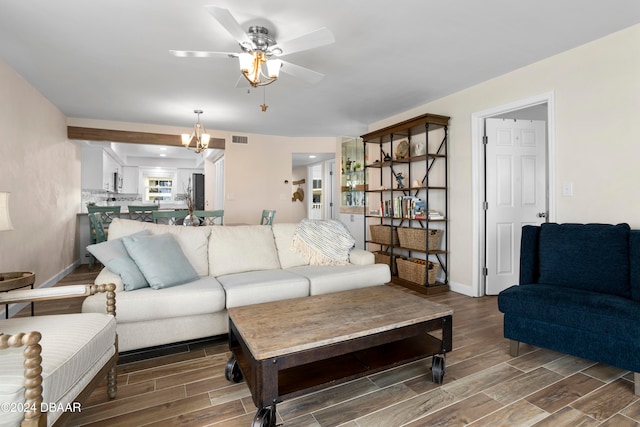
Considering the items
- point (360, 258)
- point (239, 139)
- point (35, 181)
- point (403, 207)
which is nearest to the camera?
point (360, 258)

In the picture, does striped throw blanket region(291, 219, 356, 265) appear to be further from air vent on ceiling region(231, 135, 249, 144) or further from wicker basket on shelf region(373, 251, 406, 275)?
air vent on ceiling region(231, 135, 249, 144)

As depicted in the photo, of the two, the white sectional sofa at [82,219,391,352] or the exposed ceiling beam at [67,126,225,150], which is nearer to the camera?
the white sectional sofa at [82,219,391,352]

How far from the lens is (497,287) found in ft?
12.8

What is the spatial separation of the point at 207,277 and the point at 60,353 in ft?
4.78

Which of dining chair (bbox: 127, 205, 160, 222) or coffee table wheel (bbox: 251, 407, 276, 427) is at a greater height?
dining chair (bbox: 127, 205, 160, 222)

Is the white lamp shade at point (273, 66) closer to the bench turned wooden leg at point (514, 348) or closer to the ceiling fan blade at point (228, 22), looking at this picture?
the ceiling fan blade at point (228, 22)

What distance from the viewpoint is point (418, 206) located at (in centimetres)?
428

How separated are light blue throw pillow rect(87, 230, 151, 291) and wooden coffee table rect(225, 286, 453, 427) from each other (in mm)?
833

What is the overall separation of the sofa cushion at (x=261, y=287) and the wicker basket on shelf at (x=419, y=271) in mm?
1972

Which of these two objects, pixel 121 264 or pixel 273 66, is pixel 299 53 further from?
pixel 121 264

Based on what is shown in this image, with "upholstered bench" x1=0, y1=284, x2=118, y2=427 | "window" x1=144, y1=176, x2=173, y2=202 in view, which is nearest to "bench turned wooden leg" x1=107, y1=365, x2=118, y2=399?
"upholstered bench" x1=0, y1=284, x2=118, y2=427

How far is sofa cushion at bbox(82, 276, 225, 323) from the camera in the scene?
209 centimetres

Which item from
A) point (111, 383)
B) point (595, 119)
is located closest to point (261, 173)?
point (111, 383)

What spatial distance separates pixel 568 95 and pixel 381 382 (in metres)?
3.02
